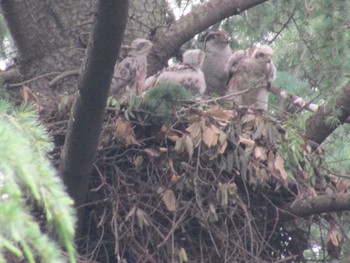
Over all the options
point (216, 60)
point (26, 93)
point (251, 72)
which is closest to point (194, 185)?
point (26, 93)

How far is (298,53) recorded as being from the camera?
20.6 ft

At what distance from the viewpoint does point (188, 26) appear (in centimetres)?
601

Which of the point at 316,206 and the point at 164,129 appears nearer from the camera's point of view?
the point at 316,206

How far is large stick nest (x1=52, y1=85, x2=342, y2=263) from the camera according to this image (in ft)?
15.1

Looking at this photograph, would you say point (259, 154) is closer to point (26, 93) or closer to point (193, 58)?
point (193, 58)

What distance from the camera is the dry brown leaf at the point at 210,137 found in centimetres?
475

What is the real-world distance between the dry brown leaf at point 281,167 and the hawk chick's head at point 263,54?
5.23 ft

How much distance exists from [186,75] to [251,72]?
0.69 meters

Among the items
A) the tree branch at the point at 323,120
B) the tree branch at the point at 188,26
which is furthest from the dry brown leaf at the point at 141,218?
the tree branch at the point at 188,26

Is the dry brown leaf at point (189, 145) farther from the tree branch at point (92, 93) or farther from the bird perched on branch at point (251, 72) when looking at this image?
the bird perched on branch at point (251, 72)

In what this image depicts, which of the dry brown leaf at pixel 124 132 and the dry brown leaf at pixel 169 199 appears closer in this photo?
the dry brown leaf at pixel 169 199

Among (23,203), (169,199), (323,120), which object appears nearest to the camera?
(23,203)

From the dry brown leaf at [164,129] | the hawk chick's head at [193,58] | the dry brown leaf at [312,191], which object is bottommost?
the dry brown leaf at [312,191]

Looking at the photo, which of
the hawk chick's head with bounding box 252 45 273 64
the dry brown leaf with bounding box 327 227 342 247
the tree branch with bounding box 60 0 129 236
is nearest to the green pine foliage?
the tree branch with bounding box 60 0 129 236
